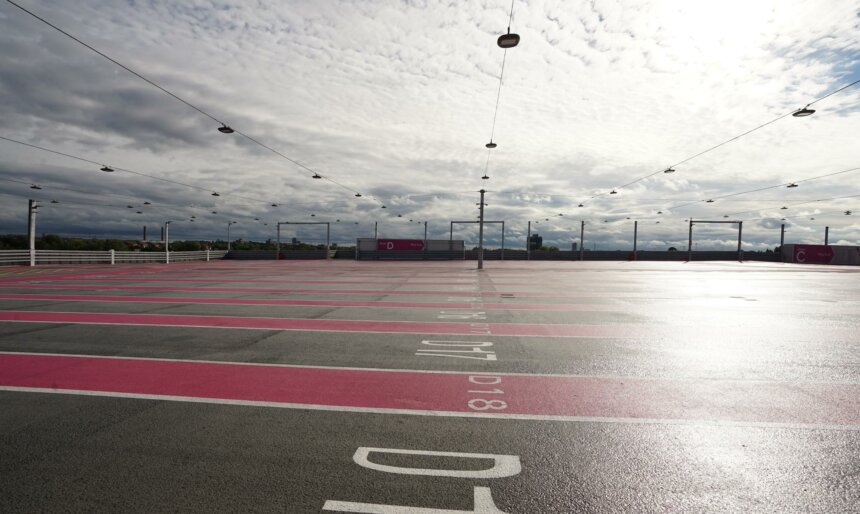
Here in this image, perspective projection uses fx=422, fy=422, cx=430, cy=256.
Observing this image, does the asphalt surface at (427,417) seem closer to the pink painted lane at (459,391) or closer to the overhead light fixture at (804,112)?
the pink painted lane at (459,391)

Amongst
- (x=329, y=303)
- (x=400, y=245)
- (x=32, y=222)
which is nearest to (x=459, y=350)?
(x=329, y=303)

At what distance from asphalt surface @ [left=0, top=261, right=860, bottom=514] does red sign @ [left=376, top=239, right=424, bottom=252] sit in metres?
47.9

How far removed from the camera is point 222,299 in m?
Result: 13.9

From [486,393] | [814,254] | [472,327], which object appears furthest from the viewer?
[814,254]

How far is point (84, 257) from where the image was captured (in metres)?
37.0

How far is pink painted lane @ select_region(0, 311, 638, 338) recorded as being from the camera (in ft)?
28.8

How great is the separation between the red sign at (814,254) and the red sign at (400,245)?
5286cm

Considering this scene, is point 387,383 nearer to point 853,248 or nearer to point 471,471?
point 471,471

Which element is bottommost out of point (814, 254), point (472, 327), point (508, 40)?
point (472, 327)

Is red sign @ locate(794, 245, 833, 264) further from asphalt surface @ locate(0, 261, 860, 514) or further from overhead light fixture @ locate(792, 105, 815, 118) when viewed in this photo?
asphalt surface @ locate(0, 261, 860, 514)

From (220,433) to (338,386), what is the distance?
1569mm

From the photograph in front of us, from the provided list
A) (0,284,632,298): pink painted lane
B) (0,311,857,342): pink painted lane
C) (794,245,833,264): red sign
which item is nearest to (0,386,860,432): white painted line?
(0,311,857,342): pink painted lane

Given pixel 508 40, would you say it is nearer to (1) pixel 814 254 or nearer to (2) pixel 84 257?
(2) pixel 84 257

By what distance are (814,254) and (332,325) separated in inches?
2913
